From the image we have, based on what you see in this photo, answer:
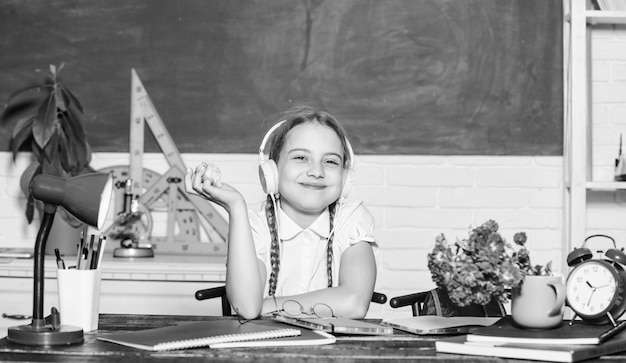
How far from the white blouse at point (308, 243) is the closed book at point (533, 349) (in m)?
0.82

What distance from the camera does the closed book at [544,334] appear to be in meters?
1.43

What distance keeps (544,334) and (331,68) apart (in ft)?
6.50

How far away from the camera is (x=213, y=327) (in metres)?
1.56

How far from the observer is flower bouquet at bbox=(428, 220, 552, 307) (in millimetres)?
1523

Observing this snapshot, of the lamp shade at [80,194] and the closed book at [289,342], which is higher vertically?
the lamp shade at [80,194]

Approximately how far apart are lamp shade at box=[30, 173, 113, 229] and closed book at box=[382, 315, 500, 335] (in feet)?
2.00

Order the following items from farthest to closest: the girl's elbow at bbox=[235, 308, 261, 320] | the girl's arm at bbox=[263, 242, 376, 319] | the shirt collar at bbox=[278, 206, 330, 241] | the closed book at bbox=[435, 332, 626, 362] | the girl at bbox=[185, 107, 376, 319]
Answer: the shirt collar at bbox=[278, 206, 330, 241] → the girl at bbox=[185, 107, 376, 319] → the girl's arm at bbox=[263, 242, 376, 319] → the girl's elbow at bbox=[235, 308, 261, 320] → the closed book at bbox=[435, 332, 626, 362]

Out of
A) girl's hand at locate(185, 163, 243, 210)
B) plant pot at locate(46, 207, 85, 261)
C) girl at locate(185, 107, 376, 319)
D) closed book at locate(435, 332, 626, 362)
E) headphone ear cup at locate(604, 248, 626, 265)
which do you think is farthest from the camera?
plant pot at locate(46, 207, 85, 261)

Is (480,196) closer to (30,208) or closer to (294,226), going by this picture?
(294,226)

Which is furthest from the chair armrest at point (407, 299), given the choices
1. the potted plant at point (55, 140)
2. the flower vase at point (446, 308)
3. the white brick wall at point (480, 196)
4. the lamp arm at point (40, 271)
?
the potted plant at point (55, 140)

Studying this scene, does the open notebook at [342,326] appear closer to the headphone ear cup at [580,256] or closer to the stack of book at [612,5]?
the headphone ear cup at [580,256]

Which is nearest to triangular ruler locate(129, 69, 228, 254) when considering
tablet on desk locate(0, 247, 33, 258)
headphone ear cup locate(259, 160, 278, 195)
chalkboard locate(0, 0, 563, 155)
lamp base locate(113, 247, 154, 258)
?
chalkboard locate(0, 0, 563, 155)

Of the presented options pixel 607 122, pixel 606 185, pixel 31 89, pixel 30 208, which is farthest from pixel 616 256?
pixel 31 89

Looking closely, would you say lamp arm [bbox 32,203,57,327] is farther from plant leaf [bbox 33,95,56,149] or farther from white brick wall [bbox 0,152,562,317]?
white brick wall [bbox 0,152,562,317]
